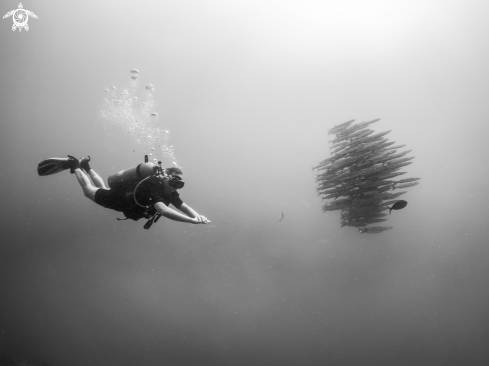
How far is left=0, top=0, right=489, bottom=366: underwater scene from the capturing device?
10.6 metres

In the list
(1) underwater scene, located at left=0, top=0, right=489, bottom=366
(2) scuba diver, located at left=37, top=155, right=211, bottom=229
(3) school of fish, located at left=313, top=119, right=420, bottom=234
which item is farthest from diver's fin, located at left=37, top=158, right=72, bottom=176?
(3) school of fish, located at left=313, top=119, right=420, bottom=234

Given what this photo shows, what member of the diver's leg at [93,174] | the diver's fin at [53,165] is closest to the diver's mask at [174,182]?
the diver's leg at [93,174]

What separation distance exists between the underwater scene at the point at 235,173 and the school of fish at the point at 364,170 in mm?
163

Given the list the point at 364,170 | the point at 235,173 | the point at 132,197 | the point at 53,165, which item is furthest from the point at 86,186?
the point at 235,173

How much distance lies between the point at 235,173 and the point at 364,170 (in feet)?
28.9

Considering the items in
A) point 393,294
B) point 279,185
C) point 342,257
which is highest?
point 279,185

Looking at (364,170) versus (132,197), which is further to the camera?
(364,170)

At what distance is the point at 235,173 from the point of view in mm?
13406

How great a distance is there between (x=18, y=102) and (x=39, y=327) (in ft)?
43.0

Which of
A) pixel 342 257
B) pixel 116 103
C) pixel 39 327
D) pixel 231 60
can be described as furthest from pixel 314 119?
pixel 39 327

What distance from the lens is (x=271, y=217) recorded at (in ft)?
44.0

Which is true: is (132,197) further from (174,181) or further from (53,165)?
(53,165)

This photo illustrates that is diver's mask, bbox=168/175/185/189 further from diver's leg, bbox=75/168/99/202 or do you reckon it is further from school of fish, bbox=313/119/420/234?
school of fish, bbox=313/119/420/234

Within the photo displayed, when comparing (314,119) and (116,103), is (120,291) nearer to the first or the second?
(116,103)
